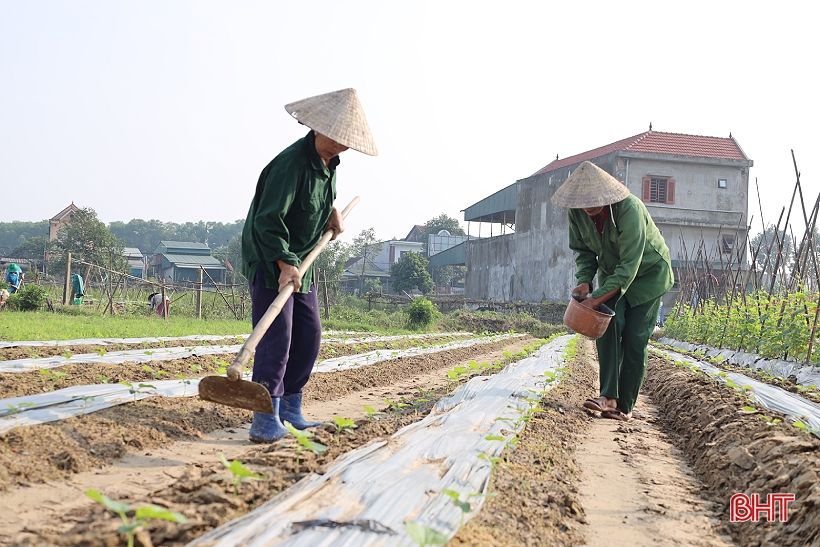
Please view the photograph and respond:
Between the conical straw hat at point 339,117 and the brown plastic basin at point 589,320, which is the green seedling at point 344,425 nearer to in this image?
the conical straw hat at point 339,117

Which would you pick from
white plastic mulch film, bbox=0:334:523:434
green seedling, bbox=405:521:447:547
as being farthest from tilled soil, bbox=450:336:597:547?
white plastic mulch film, bbox=0:334:523:434

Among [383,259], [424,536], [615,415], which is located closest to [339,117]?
[424,536]

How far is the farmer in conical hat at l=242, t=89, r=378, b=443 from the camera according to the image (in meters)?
3.20

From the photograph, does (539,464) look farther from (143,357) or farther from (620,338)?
(143,357)

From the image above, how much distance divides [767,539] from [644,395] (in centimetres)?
458

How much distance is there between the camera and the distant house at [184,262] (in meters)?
51.2

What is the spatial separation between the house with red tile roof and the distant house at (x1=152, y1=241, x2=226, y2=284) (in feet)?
86.8

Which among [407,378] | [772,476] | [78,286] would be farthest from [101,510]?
[78,286]

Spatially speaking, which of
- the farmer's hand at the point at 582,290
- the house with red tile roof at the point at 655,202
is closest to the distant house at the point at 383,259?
the house with red tile roof at the point at 655,202

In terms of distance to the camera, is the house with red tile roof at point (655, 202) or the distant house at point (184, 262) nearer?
the house with red tile roof at point (655, 202)

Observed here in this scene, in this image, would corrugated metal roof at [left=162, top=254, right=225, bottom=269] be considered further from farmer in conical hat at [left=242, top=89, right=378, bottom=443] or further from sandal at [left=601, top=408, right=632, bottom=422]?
farmer in conical hat at [left=242, top=89, right=378, bottom=443]

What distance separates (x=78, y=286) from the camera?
14430 mm

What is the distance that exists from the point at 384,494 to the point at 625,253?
9.29 feet

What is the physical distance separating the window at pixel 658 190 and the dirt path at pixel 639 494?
2132cm
